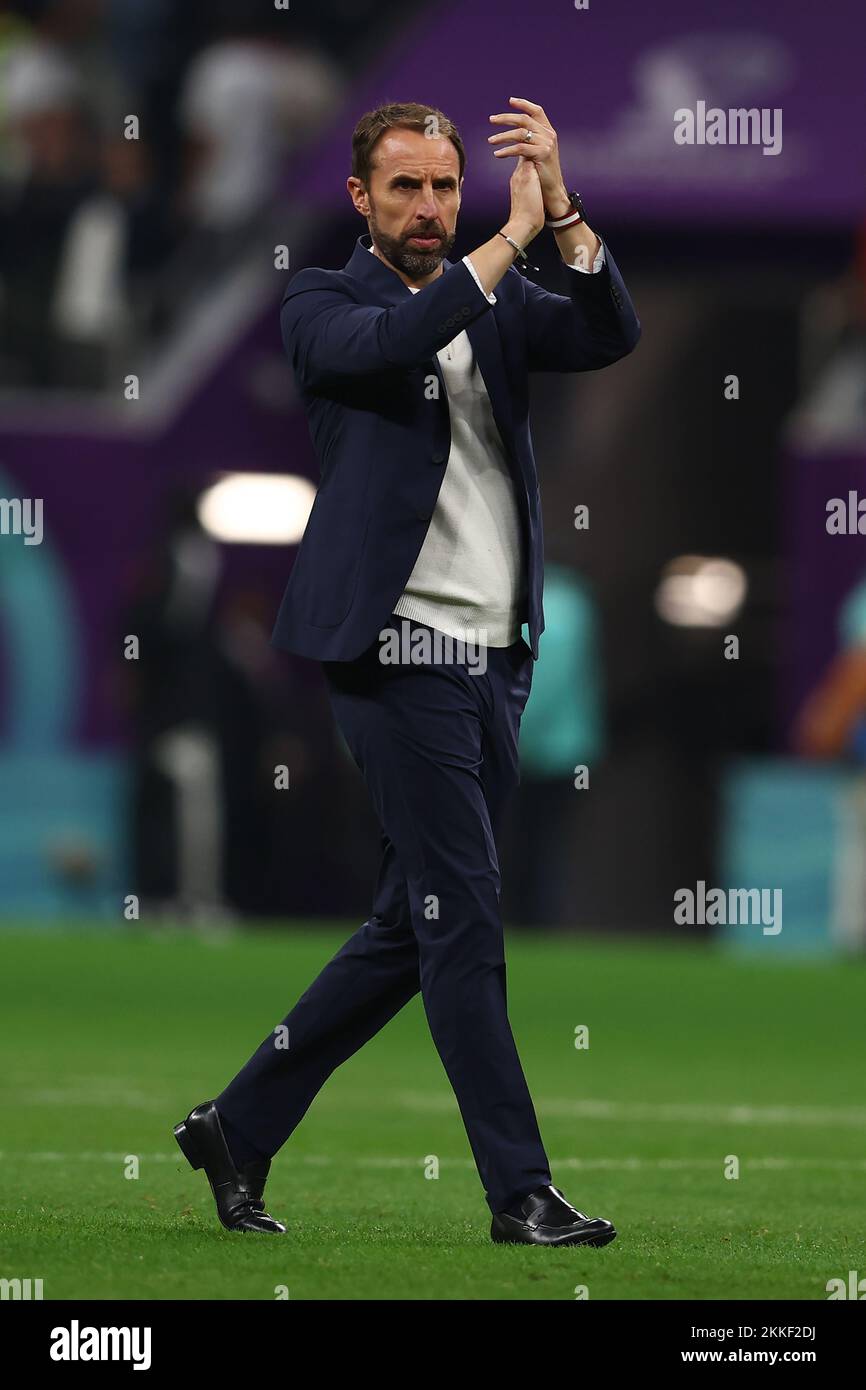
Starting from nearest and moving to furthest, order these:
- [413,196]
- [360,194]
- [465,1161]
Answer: [413,196] < [360,194] < [465,1161]

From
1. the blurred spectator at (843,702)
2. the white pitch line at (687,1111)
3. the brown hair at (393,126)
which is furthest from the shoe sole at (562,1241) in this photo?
the blurred spectator at (843,702)

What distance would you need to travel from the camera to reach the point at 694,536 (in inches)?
747

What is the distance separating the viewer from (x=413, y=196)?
5.94 m

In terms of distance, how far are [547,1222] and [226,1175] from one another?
2.70ft

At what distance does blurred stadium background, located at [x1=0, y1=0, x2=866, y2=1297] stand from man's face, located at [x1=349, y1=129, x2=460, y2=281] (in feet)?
24.0

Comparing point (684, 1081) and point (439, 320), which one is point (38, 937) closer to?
point (684, 1081)

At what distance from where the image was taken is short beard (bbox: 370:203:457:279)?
6.02 metres

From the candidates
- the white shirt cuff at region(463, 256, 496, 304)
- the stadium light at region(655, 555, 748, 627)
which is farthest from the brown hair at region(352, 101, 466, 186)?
the stadium light at region(655, 555, 748, 627)

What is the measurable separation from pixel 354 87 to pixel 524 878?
5.24 metres

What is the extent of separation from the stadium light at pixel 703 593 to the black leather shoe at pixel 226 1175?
39.9 ft

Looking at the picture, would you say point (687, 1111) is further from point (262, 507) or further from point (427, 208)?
point (262, 507)

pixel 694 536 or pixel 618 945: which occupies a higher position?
pixel 694 536

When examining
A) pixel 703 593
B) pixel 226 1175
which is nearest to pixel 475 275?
pixel 226 1175

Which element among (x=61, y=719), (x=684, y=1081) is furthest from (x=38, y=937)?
(x=684, y=1081)
